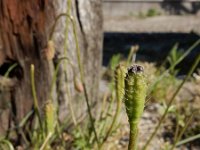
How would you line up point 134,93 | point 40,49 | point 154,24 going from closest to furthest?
1. point 134,93
2. point 40,49
3. point 154,24

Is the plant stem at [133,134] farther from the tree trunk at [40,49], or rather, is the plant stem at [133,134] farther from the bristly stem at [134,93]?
the tree trunk at [40,49]

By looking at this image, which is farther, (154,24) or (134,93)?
(154,24)

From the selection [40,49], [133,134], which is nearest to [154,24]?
[40,49]

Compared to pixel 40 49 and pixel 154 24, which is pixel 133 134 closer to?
pixel 40 49

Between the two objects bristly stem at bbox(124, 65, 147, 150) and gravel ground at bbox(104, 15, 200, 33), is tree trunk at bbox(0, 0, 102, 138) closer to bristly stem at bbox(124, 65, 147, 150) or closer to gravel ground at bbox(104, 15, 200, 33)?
bristly stem at bbox(124, 65, 147, 150)

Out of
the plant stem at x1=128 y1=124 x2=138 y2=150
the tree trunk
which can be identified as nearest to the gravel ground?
the tree trunk

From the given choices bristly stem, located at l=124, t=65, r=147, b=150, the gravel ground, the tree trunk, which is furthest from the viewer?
the gravel ground

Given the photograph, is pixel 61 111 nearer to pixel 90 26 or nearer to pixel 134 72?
pixel 90 26

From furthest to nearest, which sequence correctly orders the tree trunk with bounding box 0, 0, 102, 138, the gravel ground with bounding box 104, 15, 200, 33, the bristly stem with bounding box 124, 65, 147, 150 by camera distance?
the gravel ground with bounding box 104, 15, 200, 33 → the tree trunk with bounding box 0, 0, 102, 138 → the bristly stem with bounding box 124, 65, 147, 150
